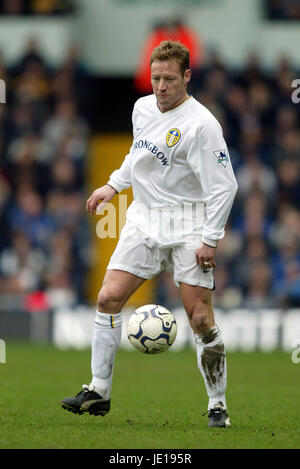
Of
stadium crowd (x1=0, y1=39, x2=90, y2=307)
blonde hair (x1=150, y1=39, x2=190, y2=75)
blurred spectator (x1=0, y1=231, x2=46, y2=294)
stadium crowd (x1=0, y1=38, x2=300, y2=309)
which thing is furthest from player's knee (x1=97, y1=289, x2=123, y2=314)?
blurred spectator (x1=0, y1=231, x2=46, y2=294)

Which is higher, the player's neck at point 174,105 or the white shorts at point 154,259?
the player's neck at point 174,105

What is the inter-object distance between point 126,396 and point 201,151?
299 cm

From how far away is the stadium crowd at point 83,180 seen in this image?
15.8 m

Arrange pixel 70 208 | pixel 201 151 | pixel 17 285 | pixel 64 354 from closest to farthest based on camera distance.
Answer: pixel 201 151 → pixel 64 354 → pixel 17 285 → pixel 70 208

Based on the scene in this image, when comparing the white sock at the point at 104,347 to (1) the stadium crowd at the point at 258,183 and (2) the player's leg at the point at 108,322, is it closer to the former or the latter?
(2) the player's leg at the point at 108,322

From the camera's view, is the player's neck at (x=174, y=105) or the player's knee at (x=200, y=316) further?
the player's neck at (x=174, y=105)

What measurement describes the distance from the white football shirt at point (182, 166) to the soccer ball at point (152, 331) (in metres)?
0.56

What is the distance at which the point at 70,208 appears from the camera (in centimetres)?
1670

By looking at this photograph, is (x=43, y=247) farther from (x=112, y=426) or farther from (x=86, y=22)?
(x=112, y=426)

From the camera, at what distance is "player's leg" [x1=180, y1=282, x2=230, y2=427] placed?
6.46 meters

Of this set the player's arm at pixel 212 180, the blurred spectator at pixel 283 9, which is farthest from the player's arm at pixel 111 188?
the blurred spectator at pixel 283 9

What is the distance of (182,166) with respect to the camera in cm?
652

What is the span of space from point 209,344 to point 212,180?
1.09 metres

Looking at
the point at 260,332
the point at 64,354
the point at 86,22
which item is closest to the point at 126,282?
the point at 64,354
